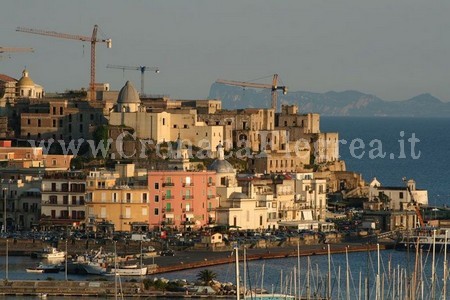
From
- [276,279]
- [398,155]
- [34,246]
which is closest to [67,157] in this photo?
[34,246]

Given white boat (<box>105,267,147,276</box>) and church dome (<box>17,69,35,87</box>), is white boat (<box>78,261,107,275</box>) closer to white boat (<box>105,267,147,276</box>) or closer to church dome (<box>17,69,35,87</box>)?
white boat (<box>105,267,147,276</box>)

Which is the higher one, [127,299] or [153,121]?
[153,121]

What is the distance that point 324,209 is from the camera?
98188 mm

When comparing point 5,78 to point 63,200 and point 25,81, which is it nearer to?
point 25,81

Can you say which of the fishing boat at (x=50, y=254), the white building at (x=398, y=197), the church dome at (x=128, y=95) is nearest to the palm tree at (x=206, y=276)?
the fishing boat at (x=50, y=254)

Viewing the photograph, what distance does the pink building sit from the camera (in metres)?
88.9

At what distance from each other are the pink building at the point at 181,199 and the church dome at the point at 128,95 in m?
15.4

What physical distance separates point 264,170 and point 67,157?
11.3m

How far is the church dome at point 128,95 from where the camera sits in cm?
10512

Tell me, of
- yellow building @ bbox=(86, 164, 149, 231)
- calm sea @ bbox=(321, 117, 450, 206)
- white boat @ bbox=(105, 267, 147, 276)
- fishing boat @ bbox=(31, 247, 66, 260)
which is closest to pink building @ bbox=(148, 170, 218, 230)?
yellow building @ bbox=(86, 164, 149, 231)

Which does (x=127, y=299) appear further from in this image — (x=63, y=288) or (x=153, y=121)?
(x=153, y=121)

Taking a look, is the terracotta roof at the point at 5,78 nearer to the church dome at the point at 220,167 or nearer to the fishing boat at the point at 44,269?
the church dome at the point at 220,167

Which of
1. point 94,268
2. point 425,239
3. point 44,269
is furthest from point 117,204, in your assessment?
point 425,239

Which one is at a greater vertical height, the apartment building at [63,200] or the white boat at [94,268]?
the apartment building at [63,200]
